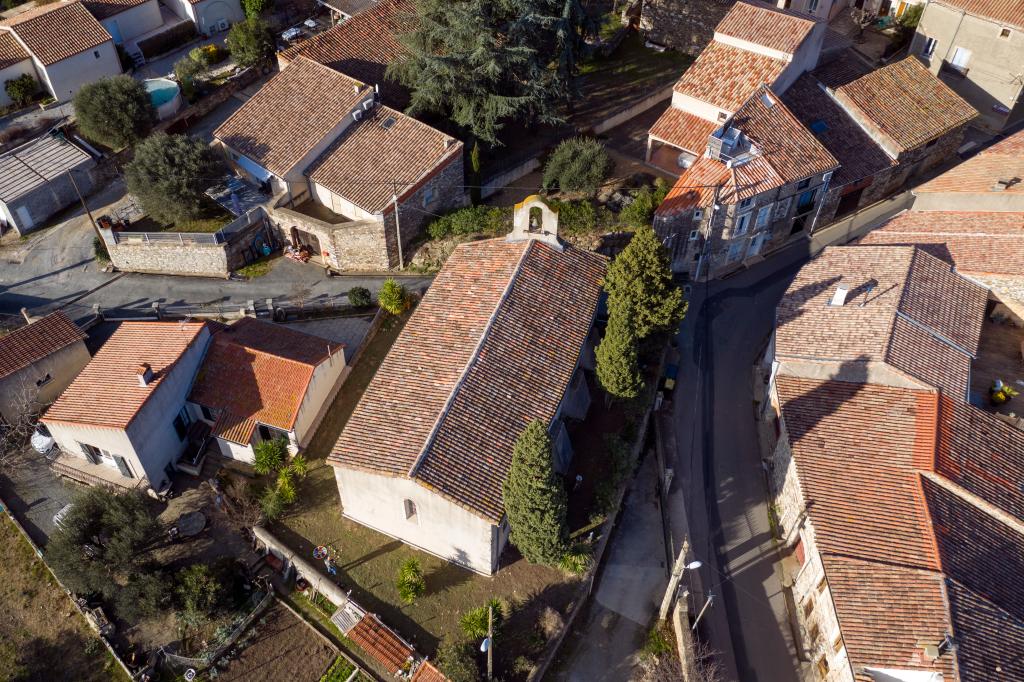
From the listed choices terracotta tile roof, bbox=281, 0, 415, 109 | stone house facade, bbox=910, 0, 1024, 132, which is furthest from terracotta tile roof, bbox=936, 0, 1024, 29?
terracotta tile roof, bbox=281, 0, 415, 109

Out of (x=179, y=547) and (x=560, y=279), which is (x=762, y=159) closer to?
(x=560, y=279)

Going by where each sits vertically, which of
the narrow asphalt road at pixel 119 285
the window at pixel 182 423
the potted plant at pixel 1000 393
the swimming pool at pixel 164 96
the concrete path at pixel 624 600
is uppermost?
the swimming pool at pixel 164 96

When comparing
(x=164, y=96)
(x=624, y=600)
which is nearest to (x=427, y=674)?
(x=624, y=600)

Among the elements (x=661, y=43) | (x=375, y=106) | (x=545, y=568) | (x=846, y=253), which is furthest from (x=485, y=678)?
(x=661, y=43)

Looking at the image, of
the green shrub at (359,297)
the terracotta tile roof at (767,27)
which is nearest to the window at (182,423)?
the green shrub at (359,297)

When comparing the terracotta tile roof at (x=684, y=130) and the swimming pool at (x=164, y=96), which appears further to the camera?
the swimming pool at (x=164, y=96)

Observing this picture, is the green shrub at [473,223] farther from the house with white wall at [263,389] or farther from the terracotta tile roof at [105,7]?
the terracotta tile roof at [105,7]
